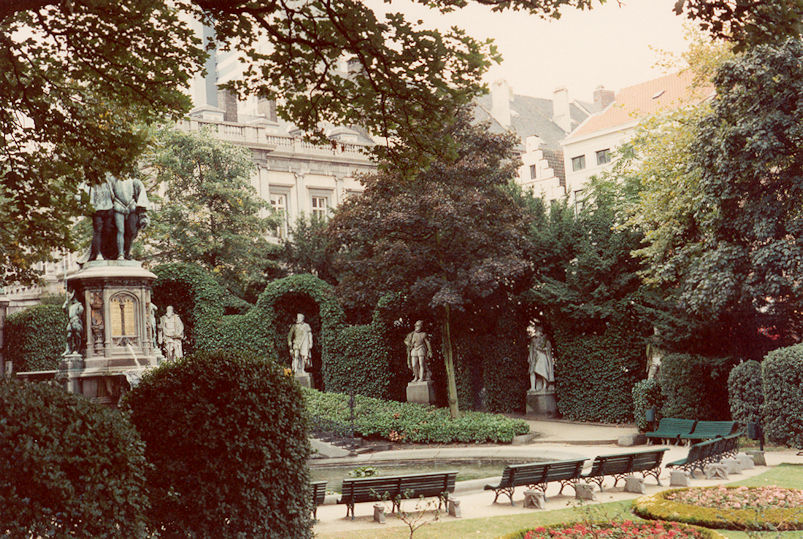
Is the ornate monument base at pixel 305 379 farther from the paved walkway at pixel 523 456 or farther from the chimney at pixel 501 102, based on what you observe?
the chimney at pixel 501 102

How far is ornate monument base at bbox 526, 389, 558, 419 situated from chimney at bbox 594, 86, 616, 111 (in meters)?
33.1

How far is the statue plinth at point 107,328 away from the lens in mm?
18297

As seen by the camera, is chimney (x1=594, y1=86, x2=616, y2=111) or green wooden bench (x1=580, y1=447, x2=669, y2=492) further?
chimney (x1=594, y1=86, x2=616, y2=111)

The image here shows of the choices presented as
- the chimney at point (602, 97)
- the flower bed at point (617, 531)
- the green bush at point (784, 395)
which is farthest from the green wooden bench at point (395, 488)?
the chimney at point (602, 97)

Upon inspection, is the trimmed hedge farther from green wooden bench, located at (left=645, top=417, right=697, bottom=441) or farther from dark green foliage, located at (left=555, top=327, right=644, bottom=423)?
dark green foliage, located at (left=555, top=327, right=644, bottom=423)

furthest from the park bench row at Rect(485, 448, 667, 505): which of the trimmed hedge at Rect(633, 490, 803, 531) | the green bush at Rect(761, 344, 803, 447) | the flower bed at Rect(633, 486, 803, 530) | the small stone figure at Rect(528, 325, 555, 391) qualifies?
the small stone figure at Rect(528, 325, 555, 391)

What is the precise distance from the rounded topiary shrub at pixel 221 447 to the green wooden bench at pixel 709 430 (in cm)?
1328

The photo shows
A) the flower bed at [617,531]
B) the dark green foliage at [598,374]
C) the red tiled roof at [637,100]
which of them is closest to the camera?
the flower bed at [617,531]

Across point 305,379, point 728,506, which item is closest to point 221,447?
point 728,506

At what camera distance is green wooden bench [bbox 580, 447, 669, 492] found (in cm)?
1439

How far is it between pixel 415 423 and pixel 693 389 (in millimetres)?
7351

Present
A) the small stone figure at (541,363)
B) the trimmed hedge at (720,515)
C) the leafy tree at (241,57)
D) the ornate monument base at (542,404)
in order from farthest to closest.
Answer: the ornate monument base at (542,404)
the small stone figure at (541,363)
the trimmed hedge at (720,515)
the leafy tree at (241,57)

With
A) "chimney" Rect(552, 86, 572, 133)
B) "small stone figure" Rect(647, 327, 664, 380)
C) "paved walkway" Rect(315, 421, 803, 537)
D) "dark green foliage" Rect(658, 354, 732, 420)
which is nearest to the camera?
"paved walkway" Rect(315, 421, 803, 537)

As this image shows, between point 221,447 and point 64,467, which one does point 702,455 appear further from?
point 64,467
